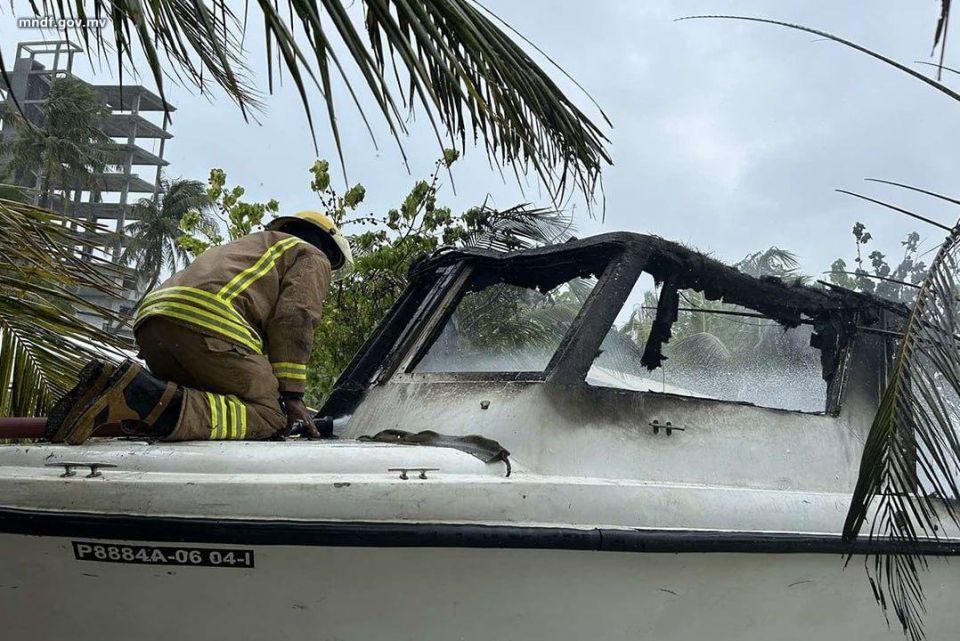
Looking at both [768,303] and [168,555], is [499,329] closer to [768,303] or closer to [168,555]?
[768,303]

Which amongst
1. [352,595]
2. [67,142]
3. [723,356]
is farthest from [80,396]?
[67,142]

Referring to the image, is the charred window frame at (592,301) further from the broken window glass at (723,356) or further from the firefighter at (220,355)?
the firefighter at (220,355)

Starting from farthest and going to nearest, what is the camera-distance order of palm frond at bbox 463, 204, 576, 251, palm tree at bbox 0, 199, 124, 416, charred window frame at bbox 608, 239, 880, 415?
palm frond at bbox 463, 204, 576, 251 < palm tree at bbox 0, 199, 124, 416 < charred window frame at bbox 608, 239, 880, 415

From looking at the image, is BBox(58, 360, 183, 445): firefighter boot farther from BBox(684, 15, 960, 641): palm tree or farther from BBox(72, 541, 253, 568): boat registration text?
BBox(684, 15, 960, 641): palm tree

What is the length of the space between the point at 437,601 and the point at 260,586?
50cm

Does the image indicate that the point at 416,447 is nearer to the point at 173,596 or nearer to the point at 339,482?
the point at 339,482

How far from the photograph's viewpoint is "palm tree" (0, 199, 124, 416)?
4055 millimetres

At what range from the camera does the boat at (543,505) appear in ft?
8.86

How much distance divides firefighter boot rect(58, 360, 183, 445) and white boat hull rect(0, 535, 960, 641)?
1.49 feet

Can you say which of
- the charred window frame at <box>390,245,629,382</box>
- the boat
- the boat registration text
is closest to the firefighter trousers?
the boat

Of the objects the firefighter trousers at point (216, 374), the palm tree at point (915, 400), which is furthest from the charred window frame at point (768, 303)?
the firefighter trousers at point (216, 374)

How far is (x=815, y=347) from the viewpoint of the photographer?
4.11 metres

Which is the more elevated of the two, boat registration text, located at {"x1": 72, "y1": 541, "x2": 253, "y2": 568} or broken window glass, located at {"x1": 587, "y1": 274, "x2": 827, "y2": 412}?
broken window glass, located at {"x1": 587, "y1": 274, "x2": 827, "y2": 412}

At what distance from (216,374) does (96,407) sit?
1.44 ft
